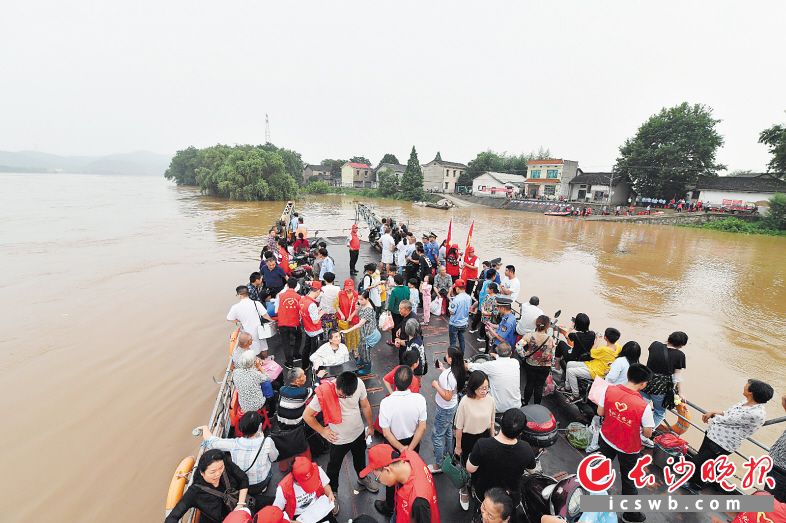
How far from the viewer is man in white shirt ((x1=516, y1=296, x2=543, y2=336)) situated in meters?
5.23

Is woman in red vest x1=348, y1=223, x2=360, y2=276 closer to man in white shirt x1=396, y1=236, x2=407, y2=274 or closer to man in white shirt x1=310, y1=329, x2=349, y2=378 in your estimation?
man in white shirt x1=396, y1=236, x2=407, y2=274

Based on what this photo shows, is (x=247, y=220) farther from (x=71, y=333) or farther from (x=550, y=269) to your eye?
(x=550, y=269)

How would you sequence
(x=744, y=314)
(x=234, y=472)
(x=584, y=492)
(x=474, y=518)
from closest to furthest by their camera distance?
(x=584, y=492), (x=234, y=472), (x=474, y=518), (x=744, y=314)

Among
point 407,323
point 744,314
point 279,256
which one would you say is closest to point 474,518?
point 407,323

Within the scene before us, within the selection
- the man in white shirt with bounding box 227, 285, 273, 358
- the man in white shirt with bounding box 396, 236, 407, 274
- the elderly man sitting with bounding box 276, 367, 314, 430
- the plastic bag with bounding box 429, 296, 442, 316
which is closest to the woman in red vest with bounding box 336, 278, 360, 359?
the man in white shirt with bounding box 227, 285, 273, 358

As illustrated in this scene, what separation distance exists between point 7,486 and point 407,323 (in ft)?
19.8

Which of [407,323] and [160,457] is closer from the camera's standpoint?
[407,323]

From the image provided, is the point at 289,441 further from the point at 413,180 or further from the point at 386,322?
the point at 413,180

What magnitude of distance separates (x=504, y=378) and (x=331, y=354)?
79.2 inches

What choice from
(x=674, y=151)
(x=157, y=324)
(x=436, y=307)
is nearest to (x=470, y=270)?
(x=436, y=307)

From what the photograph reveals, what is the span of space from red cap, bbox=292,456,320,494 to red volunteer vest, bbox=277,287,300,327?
2827 millimetres

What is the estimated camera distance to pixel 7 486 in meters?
4.79

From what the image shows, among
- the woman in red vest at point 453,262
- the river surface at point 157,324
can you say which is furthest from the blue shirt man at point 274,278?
the woman in red vest at point 453,262

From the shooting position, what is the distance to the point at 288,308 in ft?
17.3
